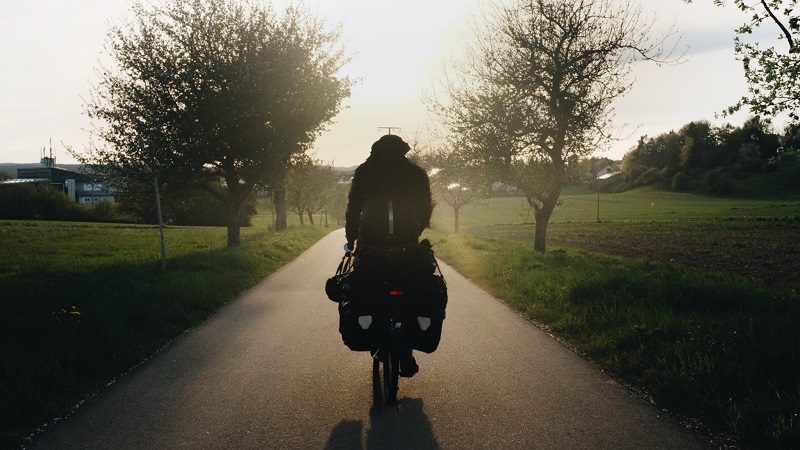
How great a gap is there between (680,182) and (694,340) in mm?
102114

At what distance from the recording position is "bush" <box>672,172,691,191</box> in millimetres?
95125

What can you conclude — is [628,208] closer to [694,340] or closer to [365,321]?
[694,340]

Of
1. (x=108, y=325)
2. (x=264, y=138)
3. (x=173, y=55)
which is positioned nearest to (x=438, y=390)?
(x=108, y=325)

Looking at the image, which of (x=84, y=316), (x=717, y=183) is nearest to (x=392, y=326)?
(x=84, y=316)

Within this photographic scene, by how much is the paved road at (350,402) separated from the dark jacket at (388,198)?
61.5 inches

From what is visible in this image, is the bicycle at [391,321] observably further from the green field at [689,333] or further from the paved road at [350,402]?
the green field at [689,333]

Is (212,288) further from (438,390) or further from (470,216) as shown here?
(470,216)

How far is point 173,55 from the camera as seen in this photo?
69.2 feet

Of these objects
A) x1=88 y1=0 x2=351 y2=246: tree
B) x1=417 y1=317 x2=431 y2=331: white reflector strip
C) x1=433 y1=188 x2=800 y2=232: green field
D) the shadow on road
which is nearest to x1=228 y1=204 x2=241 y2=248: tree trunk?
x1=88 y1=0 x2=351 y2=246: tree

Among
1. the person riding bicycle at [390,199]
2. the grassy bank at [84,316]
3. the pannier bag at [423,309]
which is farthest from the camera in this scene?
the grassy bank at [84,316]

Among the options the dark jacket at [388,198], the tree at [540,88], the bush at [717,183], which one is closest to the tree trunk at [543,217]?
the tree at [540,88]

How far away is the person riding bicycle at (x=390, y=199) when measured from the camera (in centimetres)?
479

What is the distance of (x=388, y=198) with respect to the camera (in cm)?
484

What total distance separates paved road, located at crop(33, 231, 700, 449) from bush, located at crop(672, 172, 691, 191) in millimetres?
101009
